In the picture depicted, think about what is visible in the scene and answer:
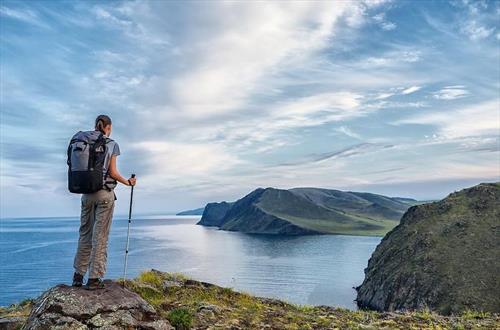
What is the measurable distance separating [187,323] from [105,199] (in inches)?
180

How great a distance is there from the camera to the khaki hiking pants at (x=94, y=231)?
12172 millimetres

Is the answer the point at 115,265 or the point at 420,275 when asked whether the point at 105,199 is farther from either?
the point at 115,265

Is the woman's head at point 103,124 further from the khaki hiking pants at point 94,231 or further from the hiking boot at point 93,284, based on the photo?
the hiking boot at point 93,284

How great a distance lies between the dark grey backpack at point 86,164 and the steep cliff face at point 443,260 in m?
103

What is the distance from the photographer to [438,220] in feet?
500

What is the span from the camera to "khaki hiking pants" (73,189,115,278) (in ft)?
39.9

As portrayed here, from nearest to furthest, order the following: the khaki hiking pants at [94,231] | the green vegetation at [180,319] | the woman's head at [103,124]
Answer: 1. the khaki hiking pants at [94,231]
2. the woman's head at [103,124]
3. the green vegetation at [180,319]

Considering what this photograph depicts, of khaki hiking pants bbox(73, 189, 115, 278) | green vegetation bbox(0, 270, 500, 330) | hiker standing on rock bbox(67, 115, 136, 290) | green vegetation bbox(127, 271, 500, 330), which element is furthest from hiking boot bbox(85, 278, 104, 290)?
green vegetation bbox(127, 271, 500, 330)

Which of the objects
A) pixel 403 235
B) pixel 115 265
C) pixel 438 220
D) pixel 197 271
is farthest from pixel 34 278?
pixel 438 220

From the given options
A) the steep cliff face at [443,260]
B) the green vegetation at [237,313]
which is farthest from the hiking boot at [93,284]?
the steep cliff face at [443,260]

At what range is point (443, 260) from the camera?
12219cm

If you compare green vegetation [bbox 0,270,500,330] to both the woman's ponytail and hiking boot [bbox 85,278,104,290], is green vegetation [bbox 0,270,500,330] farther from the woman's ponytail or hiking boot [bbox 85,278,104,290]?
the woman's ponytail

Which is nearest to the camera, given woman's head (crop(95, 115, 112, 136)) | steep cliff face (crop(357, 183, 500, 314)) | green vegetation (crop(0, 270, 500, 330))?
woman's head (crop(95, 115, 112, 136))

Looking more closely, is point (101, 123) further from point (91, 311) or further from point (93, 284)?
point (91, 311)
